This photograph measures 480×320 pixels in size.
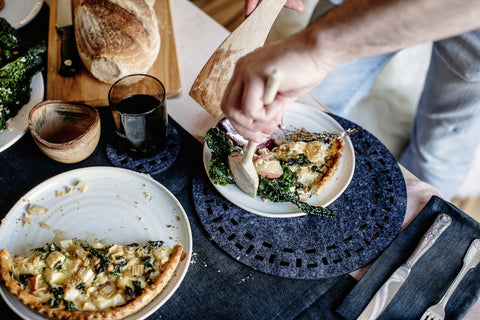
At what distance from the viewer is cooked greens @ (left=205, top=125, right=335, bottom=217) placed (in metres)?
1.13

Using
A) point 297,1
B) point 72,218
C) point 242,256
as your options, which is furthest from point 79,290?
point 297,1

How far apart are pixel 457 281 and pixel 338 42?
74cm

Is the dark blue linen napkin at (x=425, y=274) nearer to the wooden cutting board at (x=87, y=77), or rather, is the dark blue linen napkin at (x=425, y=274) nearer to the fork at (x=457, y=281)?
the fork at (x=457, y=281)

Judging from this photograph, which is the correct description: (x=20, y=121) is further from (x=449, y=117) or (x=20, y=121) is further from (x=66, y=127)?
(x=449, y=117)

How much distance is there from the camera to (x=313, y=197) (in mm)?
1187

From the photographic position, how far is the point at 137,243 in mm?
1078

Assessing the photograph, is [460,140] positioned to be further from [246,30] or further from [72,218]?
[72,218]

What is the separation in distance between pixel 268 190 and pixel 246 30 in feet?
1.59

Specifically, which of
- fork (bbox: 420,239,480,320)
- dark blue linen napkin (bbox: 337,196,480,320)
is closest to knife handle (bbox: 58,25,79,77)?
dark blue linen napkin (bbox: 337,196,480,320)

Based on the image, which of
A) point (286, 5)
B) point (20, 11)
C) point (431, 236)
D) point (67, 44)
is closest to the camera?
point (431, 236)

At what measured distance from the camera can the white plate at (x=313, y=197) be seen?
115 cm

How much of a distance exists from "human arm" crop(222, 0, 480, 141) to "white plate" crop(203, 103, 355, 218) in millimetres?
341

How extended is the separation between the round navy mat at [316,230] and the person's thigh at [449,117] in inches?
27.5

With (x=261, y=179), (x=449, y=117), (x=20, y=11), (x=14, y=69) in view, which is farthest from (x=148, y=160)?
(x=449, y=117)
